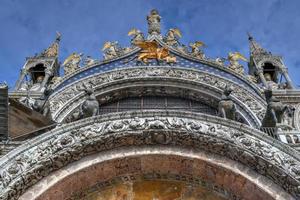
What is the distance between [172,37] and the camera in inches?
704

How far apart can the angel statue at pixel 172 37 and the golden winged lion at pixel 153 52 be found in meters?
0.62

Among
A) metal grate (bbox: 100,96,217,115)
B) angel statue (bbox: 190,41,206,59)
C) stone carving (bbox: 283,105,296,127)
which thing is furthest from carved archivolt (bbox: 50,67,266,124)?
→ angel statue (bbox: 190,41,206,59)

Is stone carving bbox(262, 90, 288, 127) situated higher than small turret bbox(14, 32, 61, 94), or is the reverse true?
Result: small turret bbox(14, 32, 61, 94)

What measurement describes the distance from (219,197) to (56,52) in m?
10.7

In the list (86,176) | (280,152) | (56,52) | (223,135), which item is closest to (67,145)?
(86,176)

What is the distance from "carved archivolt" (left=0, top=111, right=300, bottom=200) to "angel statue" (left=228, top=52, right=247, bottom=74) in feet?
22.4

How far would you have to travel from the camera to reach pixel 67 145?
8.54m

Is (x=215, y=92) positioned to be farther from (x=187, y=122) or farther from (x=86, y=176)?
(x=86, y=176)

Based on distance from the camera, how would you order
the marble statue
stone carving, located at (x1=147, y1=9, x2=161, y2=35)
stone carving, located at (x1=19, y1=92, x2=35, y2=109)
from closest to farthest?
stone carving, located at (x1=19, y1=92, x2=35, y2=109)
the marble statue
stone carving, located at (x1=147, y1=9, x2=161, y2=35)

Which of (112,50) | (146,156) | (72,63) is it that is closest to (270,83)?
(112,50)

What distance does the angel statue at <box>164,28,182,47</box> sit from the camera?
17419 mm

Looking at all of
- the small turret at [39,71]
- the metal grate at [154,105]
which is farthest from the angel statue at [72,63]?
the metal grate at [154,105]

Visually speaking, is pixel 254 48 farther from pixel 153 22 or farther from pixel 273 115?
pixel 273 115

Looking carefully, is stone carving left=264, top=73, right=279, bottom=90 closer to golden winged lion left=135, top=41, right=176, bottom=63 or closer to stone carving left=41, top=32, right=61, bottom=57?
golden winged lion left=135, top=41, right=176, bottom=63
